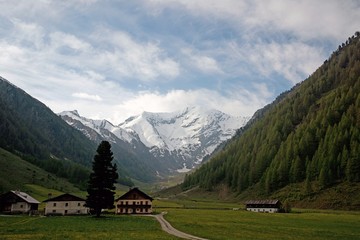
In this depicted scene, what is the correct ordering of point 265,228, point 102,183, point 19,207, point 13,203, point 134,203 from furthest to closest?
point 134,203, point 19,207, point 13,203, point 102,183, point 265,228

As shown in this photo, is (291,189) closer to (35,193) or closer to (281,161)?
A: (281,161)

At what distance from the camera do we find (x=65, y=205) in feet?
364

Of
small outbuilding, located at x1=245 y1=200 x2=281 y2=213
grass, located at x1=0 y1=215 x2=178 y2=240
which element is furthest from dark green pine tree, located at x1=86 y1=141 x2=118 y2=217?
small outbuilding, located at x1=245 y1=200 x2=281 y2=213

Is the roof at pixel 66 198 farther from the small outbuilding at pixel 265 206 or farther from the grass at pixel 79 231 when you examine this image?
the small outbuilding at pixel 265 206

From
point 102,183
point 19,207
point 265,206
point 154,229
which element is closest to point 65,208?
point 19,207

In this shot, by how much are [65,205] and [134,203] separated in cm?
2267

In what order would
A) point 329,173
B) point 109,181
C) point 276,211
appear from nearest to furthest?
1. point 109,181
2. point 276,211
3. point 329,173

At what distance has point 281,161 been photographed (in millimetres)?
195875

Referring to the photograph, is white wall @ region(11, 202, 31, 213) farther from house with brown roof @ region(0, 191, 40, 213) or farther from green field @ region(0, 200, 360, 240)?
green field @ region(0, 200, 360, 240)

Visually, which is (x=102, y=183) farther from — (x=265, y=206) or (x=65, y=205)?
(x=265, y=206)

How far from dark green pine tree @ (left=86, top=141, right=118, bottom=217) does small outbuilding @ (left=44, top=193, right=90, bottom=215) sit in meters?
25.8

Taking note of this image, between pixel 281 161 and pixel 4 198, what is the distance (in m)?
135

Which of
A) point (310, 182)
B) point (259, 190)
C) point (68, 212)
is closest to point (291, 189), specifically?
point (310, 182)

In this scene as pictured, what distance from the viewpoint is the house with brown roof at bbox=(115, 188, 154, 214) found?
121 metres
